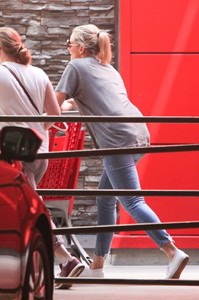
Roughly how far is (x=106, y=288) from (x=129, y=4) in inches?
124

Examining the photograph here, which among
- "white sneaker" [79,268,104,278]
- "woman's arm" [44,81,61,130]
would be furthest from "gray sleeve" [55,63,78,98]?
"white sneaker" [79,268,104,278]

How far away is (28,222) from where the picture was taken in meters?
4.83

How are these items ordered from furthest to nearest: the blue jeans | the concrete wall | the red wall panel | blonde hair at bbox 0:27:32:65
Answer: the concrete wall, the red wall panel, the blue jeans, blonde hair at bbox 0:27:32:65

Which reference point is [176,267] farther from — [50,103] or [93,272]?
[50,103]

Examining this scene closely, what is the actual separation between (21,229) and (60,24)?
7671 mm

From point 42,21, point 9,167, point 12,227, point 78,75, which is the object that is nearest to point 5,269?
point 12,227

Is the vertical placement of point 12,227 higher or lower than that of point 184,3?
higher

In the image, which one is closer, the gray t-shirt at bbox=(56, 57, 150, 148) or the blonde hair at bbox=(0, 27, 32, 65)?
the blonde hair at bbox=(0, 27, 32, 65)

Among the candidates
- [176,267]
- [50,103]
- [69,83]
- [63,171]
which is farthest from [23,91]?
[176,267]

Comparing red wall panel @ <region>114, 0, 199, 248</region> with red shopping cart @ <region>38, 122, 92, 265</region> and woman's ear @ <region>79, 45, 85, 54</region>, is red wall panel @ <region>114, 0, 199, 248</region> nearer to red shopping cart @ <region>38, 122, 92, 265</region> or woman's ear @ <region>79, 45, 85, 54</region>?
red shopping cart @ <region>38, 122, 92, 265</region>

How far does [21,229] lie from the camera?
473 cm

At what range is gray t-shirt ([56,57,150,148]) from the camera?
8734mm

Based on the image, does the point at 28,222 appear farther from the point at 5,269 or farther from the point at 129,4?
the point at 129,4

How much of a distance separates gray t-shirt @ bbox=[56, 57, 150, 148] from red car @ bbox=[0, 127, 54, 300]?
11.3ft
